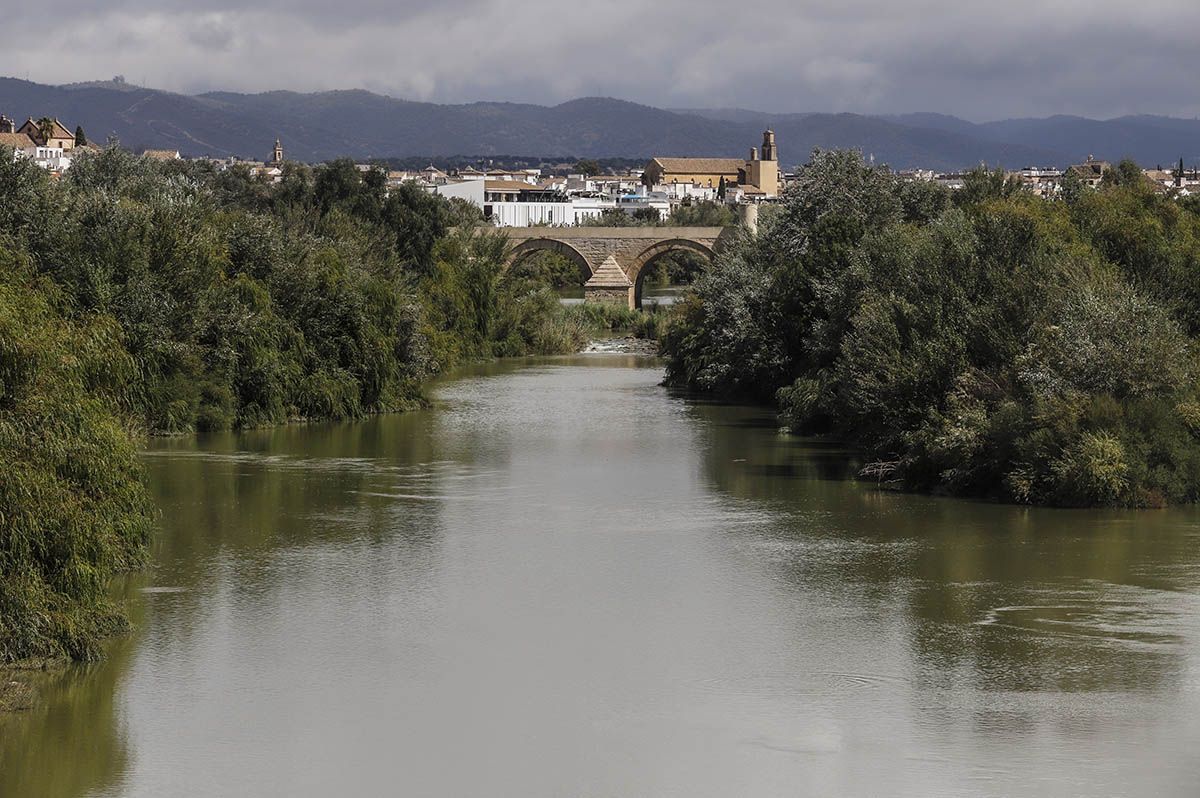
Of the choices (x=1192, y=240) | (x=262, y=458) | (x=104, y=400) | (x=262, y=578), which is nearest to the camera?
(x=104, y=400)

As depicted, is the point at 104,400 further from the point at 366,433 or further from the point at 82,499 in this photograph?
the point at 366,433

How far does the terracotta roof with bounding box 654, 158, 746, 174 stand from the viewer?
619ft

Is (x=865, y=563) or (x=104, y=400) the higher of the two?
(x=104, y=400)

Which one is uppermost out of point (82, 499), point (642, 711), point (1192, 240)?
point (1192, 240)

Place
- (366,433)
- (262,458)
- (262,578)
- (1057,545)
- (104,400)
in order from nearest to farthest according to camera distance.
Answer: (104,400)
(262,578)
(1057,545)
(262,458)
(366,433)

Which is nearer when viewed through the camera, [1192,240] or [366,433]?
[1192,240]

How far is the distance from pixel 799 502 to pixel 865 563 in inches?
187

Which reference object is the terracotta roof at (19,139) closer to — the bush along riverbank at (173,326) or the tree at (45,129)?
the tree at (45,129)

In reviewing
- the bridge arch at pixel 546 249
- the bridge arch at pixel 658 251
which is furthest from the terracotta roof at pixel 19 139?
the bridge arch at pixel 658 251

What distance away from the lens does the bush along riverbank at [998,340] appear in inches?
965

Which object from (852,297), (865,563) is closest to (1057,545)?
(865,563)

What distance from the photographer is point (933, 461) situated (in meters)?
26.7

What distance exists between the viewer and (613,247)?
75.7 meters

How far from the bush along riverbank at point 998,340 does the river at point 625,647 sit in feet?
3.05
